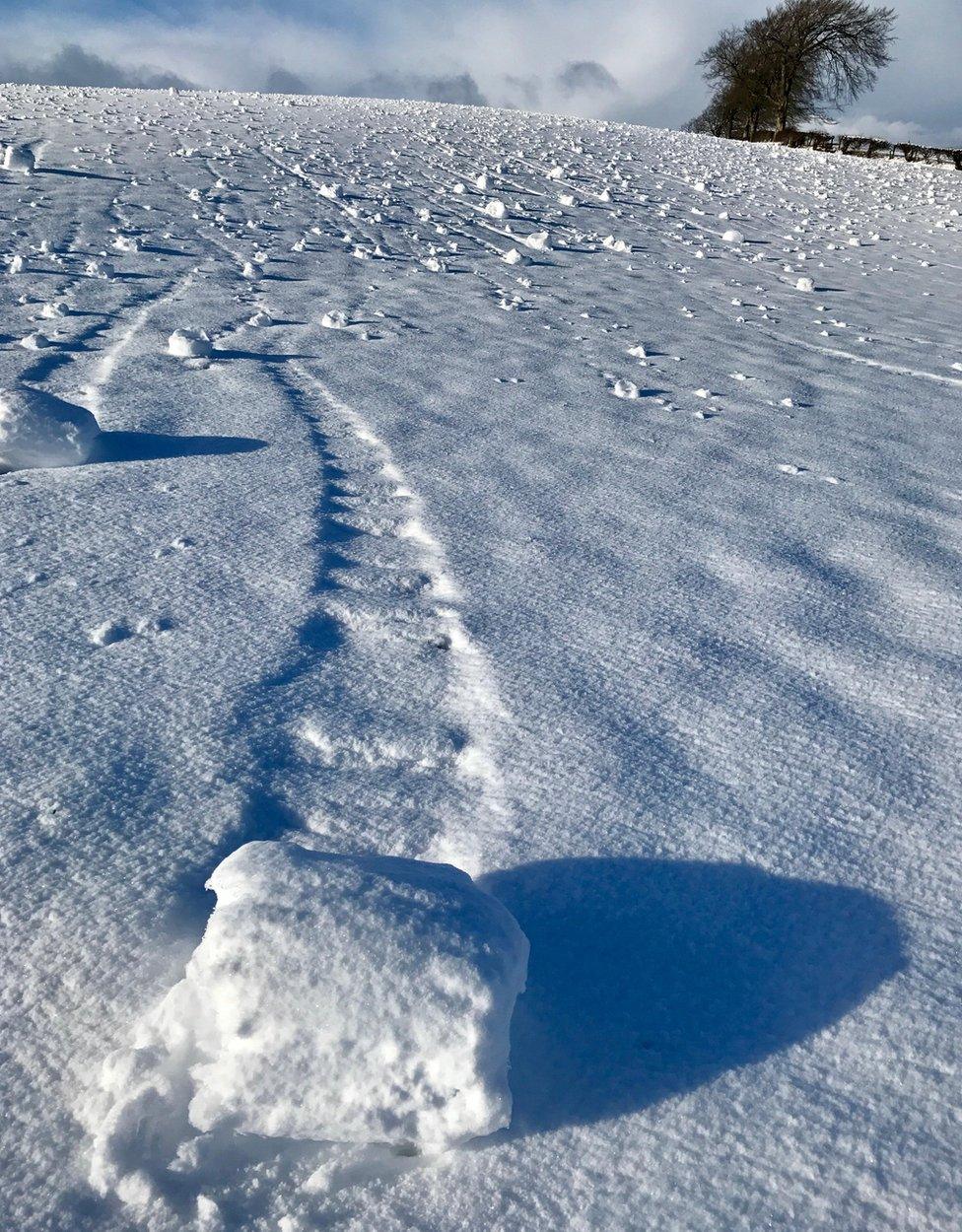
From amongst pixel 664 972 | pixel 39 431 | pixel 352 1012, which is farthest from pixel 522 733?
pixel 39 431

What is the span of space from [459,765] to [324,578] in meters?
0.63

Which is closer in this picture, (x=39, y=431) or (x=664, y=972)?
(x=664, y=972)

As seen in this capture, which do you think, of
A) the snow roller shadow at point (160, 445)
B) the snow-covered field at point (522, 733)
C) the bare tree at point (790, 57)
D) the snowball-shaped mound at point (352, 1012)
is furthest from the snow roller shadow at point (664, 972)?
the bare tree at point (790, 57)

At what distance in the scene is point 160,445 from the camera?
228cm

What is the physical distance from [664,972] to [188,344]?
2.75m

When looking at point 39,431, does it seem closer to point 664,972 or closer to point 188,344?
point 188,344

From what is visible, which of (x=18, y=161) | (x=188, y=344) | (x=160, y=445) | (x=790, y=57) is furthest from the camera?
(x=790, y=57)

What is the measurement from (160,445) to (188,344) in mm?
912

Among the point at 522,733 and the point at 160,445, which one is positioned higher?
the point at 160,445

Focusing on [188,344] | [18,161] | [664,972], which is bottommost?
[664,972]

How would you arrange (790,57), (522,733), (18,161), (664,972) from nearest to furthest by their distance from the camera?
(664,972), (522,733), (18,161), (790,57)

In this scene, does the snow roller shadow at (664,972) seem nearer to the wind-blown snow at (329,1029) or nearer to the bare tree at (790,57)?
the wind-blown snow at (329,1029)

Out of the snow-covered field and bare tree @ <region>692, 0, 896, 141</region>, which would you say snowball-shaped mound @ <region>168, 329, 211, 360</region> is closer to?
the snow-covered field

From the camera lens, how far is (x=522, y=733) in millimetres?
1365
